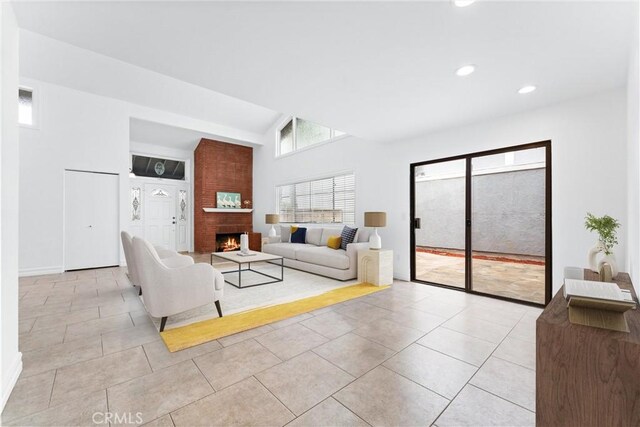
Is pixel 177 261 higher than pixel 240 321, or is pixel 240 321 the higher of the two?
pixel 177 261

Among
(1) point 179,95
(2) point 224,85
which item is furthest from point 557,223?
(1) point 179,95

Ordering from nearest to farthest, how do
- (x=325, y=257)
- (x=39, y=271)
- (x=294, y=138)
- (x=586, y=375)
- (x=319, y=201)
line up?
(x=586, y=375)
(x=325, y=257)
(x=39, y=271)
(x=319, y=201)
(x=294, y=138)

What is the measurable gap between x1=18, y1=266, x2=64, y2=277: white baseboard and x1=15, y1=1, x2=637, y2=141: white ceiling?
15.7 ft

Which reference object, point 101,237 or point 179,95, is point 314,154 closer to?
point 179,95

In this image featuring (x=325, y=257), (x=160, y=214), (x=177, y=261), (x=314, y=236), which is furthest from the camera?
(x=160, y=214)

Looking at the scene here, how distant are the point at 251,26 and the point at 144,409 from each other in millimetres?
2609

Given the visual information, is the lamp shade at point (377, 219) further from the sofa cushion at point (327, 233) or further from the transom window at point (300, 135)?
the transom window at point (300, 135)

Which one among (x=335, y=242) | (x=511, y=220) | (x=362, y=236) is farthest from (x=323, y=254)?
(x=511, y=220)

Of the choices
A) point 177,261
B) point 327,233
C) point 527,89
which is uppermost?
point 527,89

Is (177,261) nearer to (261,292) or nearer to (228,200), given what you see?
(261,292)

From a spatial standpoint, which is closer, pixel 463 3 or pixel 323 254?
pixel 463 3

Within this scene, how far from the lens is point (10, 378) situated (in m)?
1.72

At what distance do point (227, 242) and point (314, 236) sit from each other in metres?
3.74

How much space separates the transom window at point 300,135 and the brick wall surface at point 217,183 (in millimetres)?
1681
